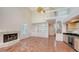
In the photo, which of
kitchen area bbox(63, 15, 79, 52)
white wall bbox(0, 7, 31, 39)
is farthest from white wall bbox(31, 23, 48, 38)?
kitchen area bbox(63, 15, 79, 52)

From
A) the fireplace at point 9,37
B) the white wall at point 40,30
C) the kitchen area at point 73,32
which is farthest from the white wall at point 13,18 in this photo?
the kitchen area at point 73,32

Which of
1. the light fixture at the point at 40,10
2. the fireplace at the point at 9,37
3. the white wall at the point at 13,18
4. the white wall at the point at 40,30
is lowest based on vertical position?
the fireplace at the point at 9,37

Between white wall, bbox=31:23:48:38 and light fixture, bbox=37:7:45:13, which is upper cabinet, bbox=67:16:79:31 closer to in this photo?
white wall, bbox=31:23:48:38

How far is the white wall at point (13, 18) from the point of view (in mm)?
2729

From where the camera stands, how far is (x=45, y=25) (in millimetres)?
3289

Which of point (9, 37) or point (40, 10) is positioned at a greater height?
point (40, 10)

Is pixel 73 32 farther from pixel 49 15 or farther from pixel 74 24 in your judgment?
pixel 49 15

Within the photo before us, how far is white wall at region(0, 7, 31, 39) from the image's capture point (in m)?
2.73

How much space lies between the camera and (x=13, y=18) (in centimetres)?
304

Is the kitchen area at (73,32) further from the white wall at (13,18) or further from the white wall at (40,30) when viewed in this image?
the white wall at (13,18)

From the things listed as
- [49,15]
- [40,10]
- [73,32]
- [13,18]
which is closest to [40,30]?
[49,15]
